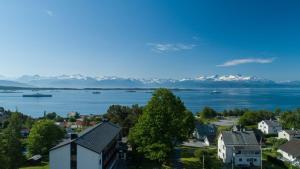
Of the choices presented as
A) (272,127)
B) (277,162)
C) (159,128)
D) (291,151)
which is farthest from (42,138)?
(272,127)

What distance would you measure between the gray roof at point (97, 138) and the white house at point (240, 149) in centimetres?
1493

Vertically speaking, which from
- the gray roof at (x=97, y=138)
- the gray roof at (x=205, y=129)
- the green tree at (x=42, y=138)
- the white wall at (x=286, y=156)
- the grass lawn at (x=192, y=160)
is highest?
the gray roof at (x=97, y=138)

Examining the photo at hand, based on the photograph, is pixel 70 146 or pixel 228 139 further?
pixel 228 139

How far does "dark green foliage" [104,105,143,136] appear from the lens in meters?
56.0

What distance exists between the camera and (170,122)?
123ft

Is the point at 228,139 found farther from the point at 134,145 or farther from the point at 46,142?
the point at 46,142

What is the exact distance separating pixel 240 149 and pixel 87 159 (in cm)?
2098

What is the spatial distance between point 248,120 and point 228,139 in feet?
137

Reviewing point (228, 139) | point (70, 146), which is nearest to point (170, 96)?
point (228, 139)

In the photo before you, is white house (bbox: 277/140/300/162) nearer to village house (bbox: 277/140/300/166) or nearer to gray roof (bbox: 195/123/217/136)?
village house (bbox: 277/140/300/166)

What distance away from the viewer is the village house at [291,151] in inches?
1719

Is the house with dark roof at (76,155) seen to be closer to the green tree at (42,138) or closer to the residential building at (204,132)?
the green tree at (42,138)

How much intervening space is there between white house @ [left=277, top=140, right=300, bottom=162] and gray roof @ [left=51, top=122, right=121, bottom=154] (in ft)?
81.1

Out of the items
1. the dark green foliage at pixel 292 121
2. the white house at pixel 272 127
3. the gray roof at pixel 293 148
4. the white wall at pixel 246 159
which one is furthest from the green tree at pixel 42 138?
the dark green foliage at pixel 292 121
